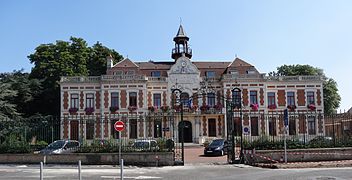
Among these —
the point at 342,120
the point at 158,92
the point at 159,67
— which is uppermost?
the point at 159,67

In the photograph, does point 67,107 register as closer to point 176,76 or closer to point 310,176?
point 176,76

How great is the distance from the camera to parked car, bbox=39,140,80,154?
27.0m

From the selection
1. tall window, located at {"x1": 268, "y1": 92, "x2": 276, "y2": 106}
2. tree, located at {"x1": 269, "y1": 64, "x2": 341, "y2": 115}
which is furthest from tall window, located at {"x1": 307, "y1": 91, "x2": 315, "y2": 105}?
tree, located at {"x1": 269, "y1": 64, "x2": 341, "y2": 115}

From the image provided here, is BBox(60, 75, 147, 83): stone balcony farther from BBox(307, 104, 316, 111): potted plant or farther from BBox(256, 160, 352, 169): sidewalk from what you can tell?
BBox(256, 160, 352, 169): sidewalk

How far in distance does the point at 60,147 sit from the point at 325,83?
57.5 meters

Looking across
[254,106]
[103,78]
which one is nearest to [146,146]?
[103,78]

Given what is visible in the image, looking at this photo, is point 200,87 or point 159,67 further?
point 159,67

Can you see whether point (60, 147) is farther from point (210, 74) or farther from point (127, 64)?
point (210, 74)

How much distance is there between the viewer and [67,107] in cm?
5156

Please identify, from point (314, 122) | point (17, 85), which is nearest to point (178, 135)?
point (314, 122)

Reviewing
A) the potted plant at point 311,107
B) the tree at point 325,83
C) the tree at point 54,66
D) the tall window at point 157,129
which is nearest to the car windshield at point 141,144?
the tall window at point 157,129

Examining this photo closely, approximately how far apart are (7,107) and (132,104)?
14.5m

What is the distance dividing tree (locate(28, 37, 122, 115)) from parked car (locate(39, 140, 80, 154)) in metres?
30.2

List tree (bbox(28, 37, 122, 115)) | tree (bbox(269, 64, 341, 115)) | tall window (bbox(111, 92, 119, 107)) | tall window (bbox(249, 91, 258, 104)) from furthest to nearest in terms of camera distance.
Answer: tree (bbox(269, 64, 341, 115)) → tree (bbox(28, 37, 122, 115)) → tall window (bbox(249, 91, 258, 104)) → tall window (bbox(111, 92, 119, 107))
